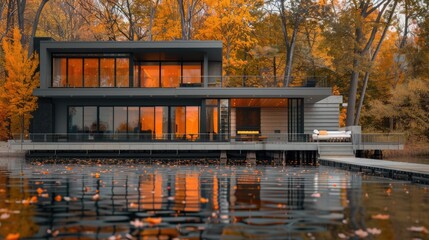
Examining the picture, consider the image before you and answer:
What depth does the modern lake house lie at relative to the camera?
4422 cm

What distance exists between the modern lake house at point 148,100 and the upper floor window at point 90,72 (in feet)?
0.25

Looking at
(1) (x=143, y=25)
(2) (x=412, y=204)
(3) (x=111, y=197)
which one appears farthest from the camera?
(1) (x=143, y=25)

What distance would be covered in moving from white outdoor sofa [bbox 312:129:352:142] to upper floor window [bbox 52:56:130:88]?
14953 mm

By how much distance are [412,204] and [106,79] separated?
117ft

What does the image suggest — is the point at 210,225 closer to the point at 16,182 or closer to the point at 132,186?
the point at 132,186

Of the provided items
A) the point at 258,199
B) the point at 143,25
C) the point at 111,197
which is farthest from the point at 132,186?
the point at 143,25

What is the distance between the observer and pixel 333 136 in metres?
41.2

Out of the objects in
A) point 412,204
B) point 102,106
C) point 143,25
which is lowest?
point 412,204

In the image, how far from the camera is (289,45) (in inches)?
2248

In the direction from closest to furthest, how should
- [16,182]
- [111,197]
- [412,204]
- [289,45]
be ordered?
[412,204] < [111,197] < [16,182] < [289,45]

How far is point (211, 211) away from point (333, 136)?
2940 centimetres

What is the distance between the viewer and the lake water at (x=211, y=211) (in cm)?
1013

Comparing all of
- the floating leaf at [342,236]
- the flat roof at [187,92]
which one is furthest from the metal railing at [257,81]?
the floating leaf at [342,236]

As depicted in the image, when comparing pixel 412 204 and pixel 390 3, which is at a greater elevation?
pixel 390 3
